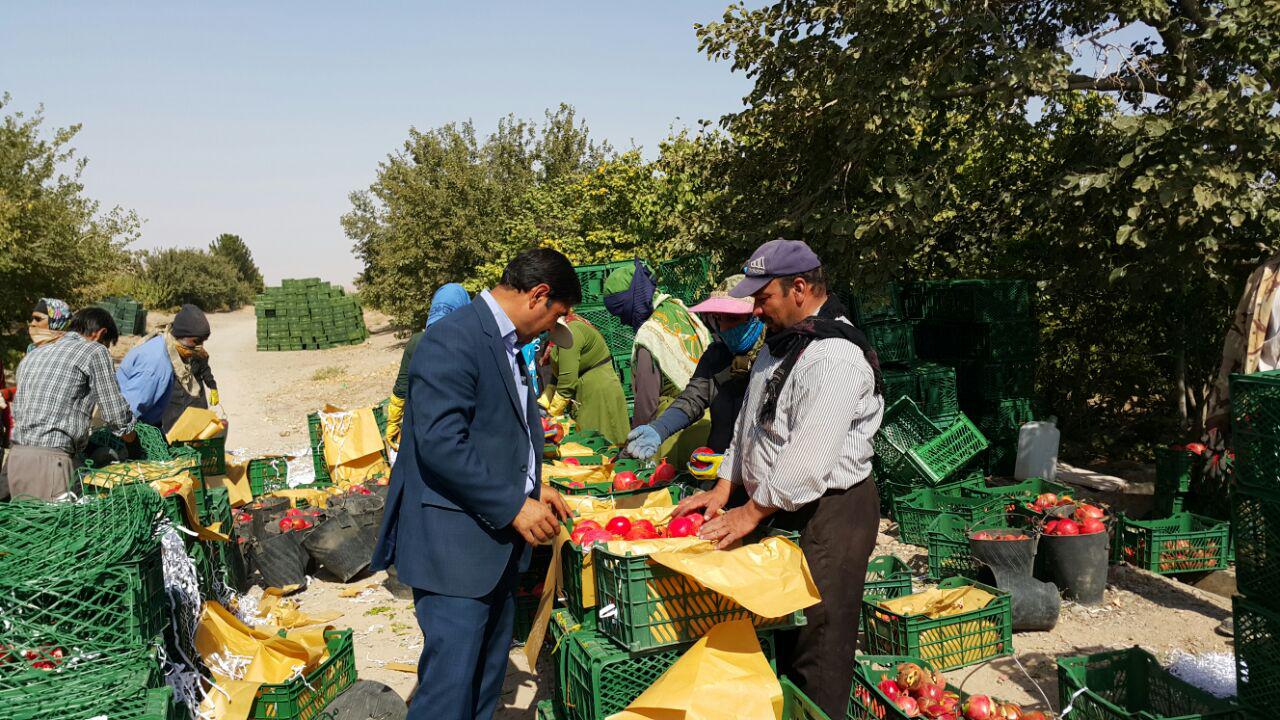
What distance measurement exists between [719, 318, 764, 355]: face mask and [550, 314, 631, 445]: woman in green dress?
2.53 meters

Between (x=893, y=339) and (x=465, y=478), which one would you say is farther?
(x=893, y=339)

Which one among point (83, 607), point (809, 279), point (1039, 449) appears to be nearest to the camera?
point (83, 607)

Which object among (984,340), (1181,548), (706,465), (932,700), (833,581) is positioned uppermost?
(984,340)

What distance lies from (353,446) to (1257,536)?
21.4 ft

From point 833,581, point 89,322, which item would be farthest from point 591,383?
point 833,581

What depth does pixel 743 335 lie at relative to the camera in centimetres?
435

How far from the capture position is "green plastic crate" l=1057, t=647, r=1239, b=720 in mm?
3361

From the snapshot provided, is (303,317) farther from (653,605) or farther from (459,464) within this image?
(653,605)

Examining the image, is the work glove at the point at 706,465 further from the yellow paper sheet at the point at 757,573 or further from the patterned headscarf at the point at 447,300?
the patterned headscarf at the point at 447,300

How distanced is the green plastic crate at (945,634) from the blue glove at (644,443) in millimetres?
1447

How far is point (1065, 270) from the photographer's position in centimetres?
777

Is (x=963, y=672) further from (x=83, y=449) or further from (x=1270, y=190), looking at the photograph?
(x=83, y=449)

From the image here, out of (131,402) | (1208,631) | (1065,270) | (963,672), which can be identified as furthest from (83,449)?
(1065,270)

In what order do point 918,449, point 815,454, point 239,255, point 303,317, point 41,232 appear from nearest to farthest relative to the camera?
point 815,454 < point 918,449 < point 41,232 < point 303,317 < point 239,255
